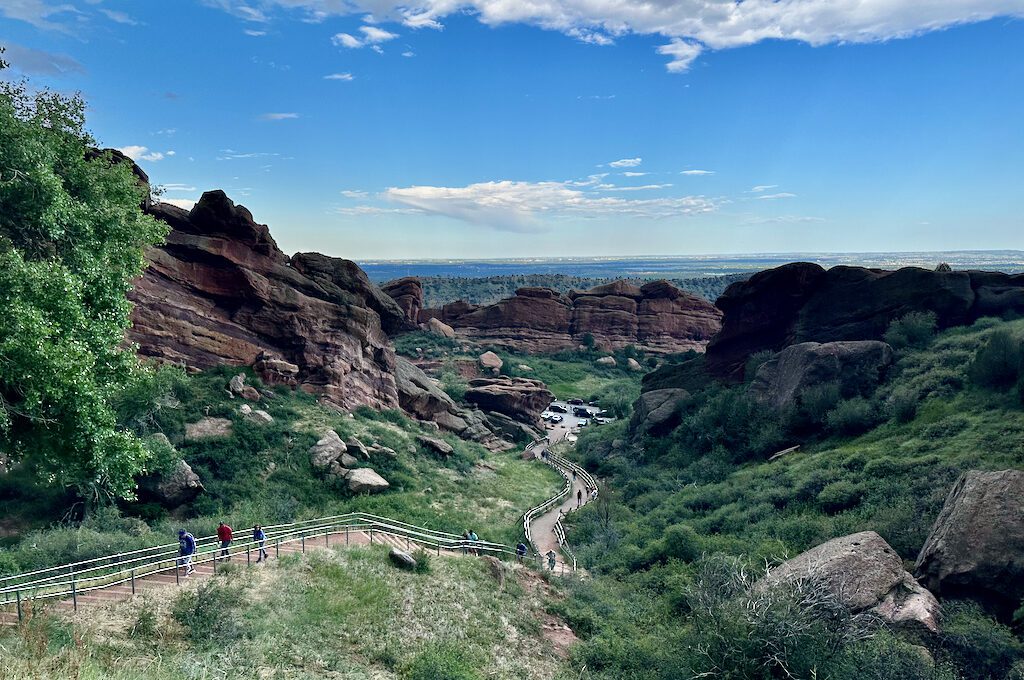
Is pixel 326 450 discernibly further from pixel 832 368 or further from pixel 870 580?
pixel 832 368

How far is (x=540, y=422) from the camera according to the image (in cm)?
5644

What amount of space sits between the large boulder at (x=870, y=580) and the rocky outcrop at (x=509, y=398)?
40397 millimetres

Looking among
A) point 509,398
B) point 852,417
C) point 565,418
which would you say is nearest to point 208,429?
point 852,417

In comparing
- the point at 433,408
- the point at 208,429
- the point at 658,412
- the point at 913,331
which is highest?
the point at 913,331

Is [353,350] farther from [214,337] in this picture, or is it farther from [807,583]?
[807,583]

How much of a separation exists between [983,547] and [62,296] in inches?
802

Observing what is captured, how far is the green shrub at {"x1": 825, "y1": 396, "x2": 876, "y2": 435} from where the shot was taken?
26.2 m

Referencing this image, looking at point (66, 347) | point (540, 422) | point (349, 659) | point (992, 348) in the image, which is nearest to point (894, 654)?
point (349, 659)

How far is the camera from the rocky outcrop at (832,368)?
2920 cm

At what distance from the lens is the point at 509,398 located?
55188 mm

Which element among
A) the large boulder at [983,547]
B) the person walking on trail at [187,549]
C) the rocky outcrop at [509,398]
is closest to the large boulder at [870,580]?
the large boulder at [983,547]

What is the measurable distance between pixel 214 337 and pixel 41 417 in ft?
77.3

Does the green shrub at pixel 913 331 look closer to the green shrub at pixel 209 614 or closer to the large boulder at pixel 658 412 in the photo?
the large boulder at pixel 658 412

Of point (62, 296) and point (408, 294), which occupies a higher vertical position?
point (62, 296)
